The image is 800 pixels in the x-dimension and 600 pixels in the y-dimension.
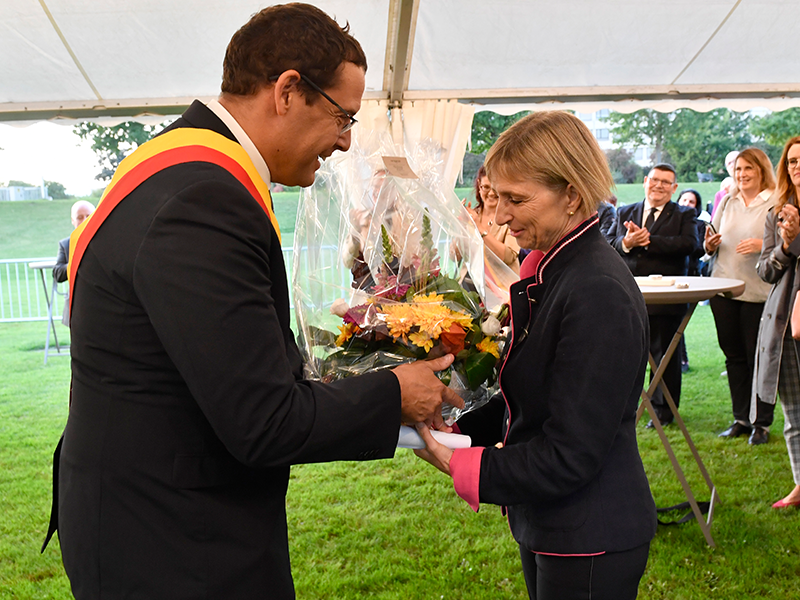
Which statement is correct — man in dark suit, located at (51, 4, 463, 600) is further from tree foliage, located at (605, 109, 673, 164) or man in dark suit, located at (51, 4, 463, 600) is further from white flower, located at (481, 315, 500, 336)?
tree foliage, located at (605, 109, 673, 164)

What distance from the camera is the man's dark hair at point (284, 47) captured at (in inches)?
44.7

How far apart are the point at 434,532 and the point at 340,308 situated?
232cm

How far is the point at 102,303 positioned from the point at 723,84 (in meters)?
5.31

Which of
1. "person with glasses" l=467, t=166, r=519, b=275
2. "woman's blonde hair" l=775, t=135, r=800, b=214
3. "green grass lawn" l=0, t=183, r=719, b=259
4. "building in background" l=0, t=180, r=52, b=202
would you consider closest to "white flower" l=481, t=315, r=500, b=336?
"person with glasses" l=467, t=166, r=519, b=275

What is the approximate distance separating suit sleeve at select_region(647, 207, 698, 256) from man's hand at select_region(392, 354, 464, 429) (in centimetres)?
413

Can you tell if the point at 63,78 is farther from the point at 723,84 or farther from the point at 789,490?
the point at 789,490

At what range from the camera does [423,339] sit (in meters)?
1.30

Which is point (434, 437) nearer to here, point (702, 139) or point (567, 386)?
point (567, 386)

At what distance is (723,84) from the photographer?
5.09 metres

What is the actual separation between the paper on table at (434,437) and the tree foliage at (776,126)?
44.6 feet

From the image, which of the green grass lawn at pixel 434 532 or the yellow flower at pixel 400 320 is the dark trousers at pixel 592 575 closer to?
the yellow flower at pixel 400 320

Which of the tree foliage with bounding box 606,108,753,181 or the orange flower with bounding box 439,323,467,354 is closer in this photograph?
the orange flower with bounding box 439,323,467,354

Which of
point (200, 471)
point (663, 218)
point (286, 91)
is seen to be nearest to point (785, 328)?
point (663, 218)

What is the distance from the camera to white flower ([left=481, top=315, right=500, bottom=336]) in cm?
143
